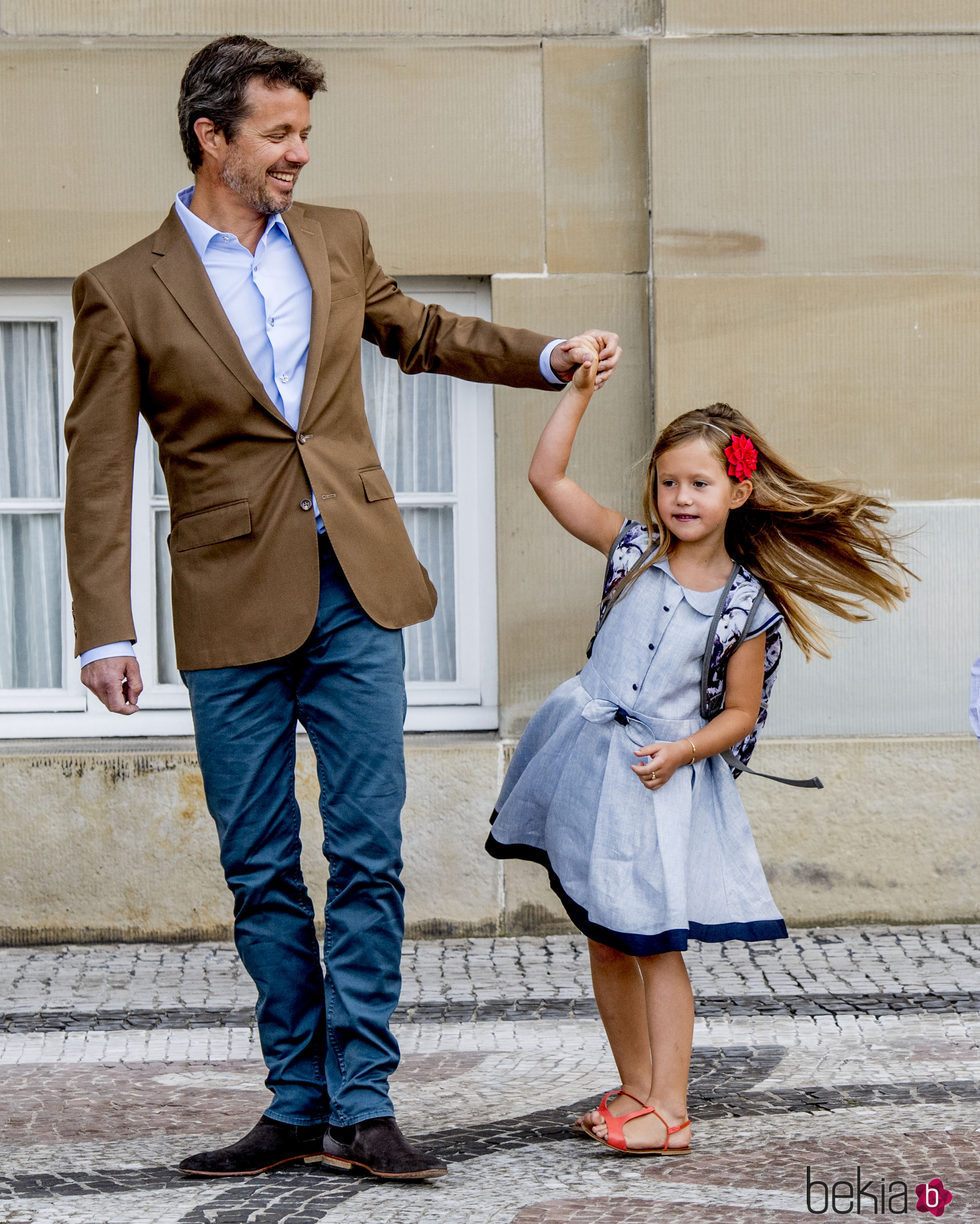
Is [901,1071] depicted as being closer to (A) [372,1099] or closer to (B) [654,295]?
(A) [372,1099]

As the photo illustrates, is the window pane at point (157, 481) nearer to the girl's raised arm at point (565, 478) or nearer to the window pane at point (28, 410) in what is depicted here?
the window pane at point (28, 410)

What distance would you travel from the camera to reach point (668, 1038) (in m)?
3.50

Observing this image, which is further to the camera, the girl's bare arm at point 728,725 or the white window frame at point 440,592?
the white window frame at point 440,592

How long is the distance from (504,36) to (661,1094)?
3.71 meters

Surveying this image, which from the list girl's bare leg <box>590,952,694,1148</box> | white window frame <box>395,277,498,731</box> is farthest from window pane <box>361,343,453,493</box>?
girl's bare leg <box>590,952,694,1148</box>

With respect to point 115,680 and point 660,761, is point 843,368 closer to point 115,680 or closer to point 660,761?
point 660,761

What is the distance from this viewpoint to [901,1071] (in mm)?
4074

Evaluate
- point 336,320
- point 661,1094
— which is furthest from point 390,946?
point 336,320

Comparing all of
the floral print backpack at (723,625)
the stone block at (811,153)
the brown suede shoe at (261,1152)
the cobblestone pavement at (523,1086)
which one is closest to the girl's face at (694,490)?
the floral print backpack at (723,625)

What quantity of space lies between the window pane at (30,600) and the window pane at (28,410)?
12 centimetres

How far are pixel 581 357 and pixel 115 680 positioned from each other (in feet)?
3.77

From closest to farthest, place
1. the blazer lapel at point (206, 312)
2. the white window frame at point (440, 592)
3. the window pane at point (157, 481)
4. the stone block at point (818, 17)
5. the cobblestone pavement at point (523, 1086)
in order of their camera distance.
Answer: the cobblestone pavement at point (523, 1086) → the blazer lapel at point (206, 312) → the stone block at point (818, 17) → the white window frame at point (440, 592) → the window pane at point (157, 481)

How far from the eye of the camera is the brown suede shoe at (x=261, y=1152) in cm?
335

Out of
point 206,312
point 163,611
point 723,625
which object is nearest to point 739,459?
point 723,625
